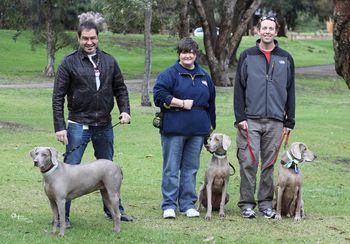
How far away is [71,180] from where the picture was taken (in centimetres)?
743

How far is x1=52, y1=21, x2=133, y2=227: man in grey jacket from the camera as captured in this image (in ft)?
25.5

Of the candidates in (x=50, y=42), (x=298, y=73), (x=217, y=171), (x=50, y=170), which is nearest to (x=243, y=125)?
(x=217, y=171)

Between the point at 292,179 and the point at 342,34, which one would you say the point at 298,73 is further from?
the point at 292,179

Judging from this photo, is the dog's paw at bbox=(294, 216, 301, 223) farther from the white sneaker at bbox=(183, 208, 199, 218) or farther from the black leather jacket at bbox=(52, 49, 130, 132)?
the black leather jacket at bbox=(52, 49, 130, 132)

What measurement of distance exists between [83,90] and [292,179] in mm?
2668

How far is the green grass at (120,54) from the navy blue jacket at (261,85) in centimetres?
2648

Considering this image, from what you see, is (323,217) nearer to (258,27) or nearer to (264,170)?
(264,170)

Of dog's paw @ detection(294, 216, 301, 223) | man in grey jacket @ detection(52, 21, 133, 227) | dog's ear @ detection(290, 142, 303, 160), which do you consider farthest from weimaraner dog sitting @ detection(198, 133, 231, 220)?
man in grey jacket @ detection(52, 21, 133, 227)

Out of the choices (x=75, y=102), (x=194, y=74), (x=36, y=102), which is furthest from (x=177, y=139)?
(x=36, y=102)

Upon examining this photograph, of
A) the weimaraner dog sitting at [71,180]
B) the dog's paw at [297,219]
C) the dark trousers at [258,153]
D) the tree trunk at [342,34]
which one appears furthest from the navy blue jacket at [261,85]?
the weimaraner dog sitting at [71,180]

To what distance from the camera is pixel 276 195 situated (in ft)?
28.7

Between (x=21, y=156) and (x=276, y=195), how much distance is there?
6.40 meters

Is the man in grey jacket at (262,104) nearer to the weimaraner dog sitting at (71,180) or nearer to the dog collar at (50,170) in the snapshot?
the weimaraner dog sitting at (71,180)

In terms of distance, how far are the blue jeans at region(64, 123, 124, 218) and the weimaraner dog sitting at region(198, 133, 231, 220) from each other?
4.00 feet
